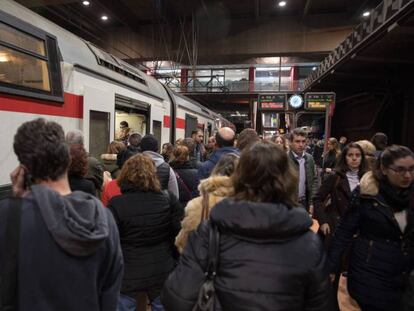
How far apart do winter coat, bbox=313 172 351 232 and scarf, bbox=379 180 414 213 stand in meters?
1.12

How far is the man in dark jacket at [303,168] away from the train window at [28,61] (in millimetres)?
2804

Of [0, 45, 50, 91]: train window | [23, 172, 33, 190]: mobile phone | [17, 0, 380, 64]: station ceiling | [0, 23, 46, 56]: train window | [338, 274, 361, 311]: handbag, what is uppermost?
[17, 0, 380, 64]: station ceiling

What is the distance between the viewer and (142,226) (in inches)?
89.5

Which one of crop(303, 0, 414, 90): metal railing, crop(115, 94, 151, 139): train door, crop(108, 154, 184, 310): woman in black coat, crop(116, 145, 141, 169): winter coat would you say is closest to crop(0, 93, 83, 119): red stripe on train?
crop(116, 145, 141, 169): winter coat

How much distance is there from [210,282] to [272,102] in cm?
1058

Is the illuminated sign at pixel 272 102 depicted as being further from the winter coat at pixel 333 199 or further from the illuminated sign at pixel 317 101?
the winter coat at pixel 333 199

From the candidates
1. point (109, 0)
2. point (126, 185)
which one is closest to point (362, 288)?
point (126, 185)

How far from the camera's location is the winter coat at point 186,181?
3.78 m

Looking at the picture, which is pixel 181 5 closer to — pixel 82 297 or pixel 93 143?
pixel 93 143

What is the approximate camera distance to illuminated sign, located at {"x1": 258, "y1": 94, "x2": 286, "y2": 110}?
1116 cm

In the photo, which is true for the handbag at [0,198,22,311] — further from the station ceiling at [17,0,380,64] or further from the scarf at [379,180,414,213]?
the station ceiling at [17,0,380,64]

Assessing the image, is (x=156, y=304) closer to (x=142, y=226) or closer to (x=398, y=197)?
(x=142, y=226)

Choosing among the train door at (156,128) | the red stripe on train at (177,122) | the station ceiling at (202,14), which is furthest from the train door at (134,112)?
the station ceiling at (202,14)

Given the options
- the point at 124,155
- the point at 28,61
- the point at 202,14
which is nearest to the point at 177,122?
the point at 124,155
